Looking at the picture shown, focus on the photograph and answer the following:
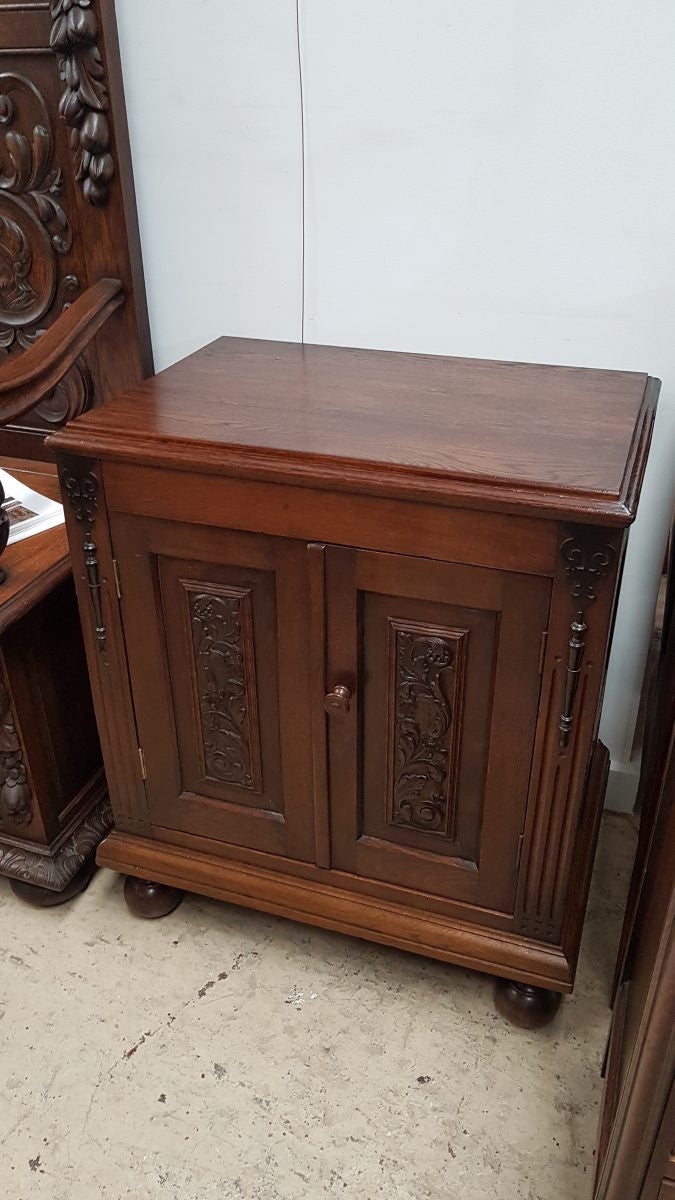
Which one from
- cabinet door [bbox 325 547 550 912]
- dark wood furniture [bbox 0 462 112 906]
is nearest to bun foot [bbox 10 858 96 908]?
dark wood furniture [bbox 0 462 112 906]

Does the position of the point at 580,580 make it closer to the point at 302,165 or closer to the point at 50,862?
the point at 302,165

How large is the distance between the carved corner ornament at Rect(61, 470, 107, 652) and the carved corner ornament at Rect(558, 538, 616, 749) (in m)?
0.62

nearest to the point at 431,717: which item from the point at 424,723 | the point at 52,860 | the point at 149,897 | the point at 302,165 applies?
the point at 424,723

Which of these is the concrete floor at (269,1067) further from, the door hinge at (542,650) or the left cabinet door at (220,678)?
the door hinge at (542,650)

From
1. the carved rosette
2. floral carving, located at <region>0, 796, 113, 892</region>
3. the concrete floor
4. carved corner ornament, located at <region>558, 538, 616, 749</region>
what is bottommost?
the concrete floor

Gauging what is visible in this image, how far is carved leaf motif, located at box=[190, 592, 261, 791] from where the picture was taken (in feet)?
4.17

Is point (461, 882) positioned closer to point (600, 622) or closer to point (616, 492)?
point (600, 622)

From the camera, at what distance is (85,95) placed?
1459mm

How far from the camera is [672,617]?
54.9 inches

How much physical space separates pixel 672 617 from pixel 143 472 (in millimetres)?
808

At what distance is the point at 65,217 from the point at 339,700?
99cm

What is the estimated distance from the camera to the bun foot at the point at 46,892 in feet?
5.26

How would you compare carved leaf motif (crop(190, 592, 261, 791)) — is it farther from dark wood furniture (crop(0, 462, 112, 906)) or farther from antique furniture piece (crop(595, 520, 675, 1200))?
antique furniture piece (crop(595, 520, 675, 1200))

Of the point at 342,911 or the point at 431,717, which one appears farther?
the point at 342,911
